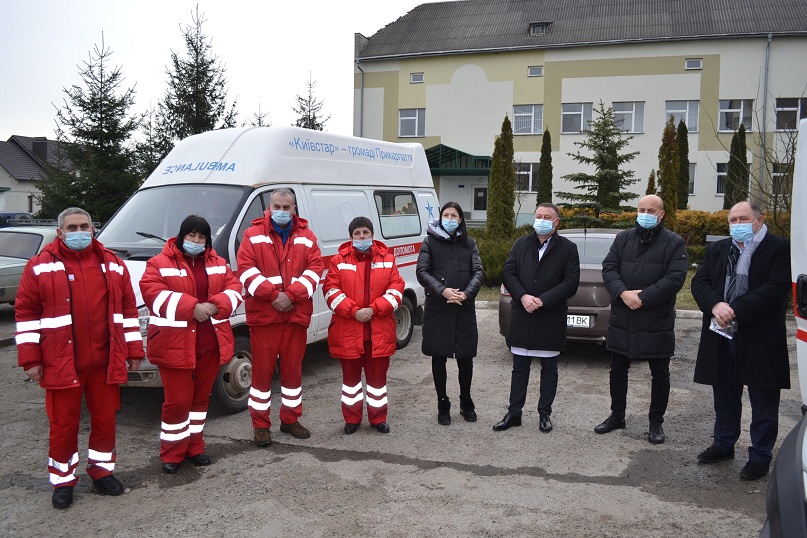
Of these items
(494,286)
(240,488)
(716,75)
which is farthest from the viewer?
(716,75)

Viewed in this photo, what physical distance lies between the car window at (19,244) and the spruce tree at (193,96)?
9.10 metres

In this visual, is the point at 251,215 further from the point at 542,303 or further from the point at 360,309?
the point at 542,303

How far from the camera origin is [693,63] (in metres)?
30.1

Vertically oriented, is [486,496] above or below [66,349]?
below

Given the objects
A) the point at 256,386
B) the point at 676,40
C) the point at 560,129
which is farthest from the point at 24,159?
the point at 256,386

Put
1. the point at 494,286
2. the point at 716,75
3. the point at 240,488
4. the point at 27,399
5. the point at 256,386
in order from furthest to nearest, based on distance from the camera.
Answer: the point at 716,75 → the point at 494,286 → the point at 27,399 → the point at 256,386 → the point at 240,488

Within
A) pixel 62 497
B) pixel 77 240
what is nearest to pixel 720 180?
pixel 77 240

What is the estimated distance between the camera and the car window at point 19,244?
11.6 m

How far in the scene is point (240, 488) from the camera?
449 centimetres

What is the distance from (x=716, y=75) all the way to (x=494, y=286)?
71.7ft

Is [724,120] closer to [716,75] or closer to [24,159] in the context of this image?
[716,75]

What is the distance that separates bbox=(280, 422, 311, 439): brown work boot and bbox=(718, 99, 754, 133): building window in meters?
29.5

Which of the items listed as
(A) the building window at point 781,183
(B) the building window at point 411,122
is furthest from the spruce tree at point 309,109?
(A) the building window at point 781,183

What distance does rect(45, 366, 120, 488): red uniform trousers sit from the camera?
423 cm
